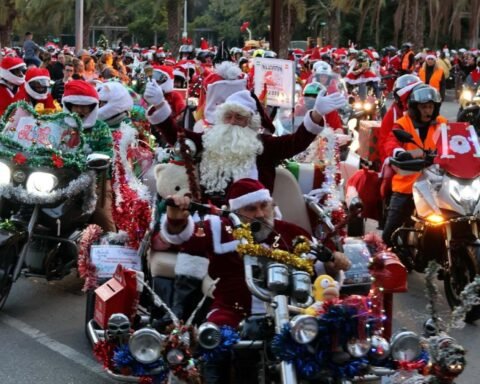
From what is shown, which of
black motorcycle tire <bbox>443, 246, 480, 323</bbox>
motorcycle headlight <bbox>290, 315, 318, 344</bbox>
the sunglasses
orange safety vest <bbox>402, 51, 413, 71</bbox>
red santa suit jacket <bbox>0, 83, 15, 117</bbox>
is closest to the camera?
motorcycle headlight <bbox>290, 315, 318, 344</bbox>

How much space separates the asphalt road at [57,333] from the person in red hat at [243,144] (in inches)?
57.9

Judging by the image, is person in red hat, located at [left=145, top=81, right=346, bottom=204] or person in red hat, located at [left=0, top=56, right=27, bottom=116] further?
person in red hat, located at [left=0, top=56, right=27, bottom=116]

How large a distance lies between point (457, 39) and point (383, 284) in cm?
4768

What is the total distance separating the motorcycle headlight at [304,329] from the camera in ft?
13.1

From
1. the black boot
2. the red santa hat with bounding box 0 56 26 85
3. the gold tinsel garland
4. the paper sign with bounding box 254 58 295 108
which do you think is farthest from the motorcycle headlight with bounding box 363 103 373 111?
the gold tinsel garland

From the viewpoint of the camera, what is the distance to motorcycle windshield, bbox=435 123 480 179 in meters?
7.56

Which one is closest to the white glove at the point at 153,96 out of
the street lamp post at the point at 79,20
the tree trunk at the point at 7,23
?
the street lamp post at the point at 79,20

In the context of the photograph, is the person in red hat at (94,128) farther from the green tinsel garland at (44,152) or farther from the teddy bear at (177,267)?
the teddy bear at (177,267)

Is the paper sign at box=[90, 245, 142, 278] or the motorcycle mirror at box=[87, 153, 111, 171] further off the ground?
the motorcycle mirror at box=[87, 153, 111, 171]

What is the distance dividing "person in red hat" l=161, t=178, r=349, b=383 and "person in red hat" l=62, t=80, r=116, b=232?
312 centimetres

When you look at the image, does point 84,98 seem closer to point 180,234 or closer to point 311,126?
point 311,126

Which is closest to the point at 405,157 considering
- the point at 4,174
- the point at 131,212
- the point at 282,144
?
the point at 282,144

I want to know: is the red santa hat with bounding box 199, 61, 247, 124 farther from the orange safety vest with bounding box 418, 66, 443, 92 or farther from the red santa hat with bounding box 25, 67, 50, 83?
the orange safety vest with bounding box 418, 66, 443, 92

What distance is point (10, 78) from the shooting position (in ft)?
43.7
